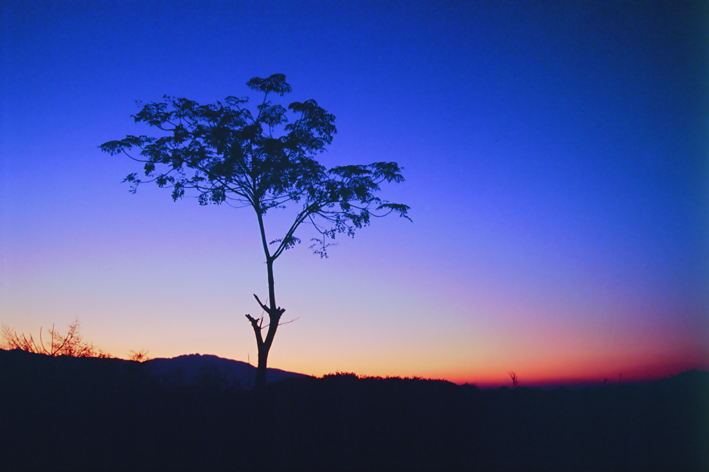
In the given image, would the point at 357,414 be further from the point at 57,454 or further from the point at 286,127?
the point at 286,127

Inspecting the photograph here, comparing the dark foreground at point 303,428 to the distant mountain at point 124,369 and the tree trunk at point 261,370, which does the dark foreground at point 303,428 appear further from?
the tree trunk at point 261,370

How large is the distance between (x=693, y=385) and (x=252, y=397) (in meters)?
25.5

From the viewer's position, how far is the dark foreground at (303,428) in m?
8.52

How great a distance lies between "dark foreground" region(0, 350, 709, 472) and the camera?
28.0ft

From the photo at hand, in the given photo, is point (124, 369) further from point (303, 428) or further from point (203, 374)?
point (303, 428)

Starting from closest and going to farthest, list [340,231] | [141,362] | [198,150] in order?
[141,362], [198,150], [340,231]

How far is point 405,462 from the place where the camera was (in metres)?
9.05

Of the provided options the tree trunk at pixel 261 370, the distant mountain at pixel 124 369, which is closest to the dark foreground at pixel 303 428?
the distant mountain at pixel 124 369

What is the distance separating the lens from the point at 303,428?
1023cm

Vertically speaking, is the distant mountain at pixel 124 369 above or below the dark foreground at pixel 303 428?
above

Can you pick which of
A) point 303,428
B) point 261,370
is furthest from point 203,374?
point 303,428

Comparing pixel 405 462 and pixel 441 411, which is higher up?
pixel 441 411

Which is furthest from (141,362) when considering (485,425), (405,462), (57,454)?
(485,425)

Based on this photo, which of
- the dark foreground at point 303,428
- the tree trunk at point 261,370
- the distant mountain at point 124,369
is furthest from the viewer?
the tree trunk at point 261,370
